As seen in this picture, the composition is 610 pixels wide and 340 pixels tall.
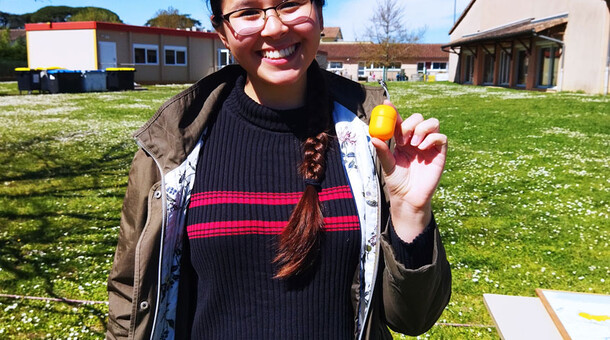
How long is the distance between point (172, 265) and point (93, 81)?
31.1m

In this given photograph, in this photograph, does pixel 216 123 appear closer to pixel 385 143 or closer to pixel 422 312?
pixel 385 143

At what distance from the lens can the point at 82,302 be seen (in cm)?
485

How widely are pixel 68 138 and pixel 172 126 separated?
41.0ft

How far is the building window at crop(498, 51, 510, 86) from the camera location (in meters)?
36.1

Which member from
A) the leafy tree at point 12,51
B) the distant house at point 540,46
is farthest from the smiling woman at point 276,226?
the leafy tree at point 12,51

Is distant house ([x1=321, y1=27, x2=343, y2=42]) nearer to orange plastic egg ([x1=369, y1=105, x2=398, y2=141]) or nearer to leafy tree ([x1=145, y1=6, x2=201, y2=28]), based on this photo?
leafy tree ([x1=145, y1=6, x2=201, y2=28])

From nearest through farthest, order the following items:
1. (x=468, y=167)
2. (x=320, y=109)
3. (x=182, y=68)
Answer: (x=320, y=109), (x=468, y=167), (x=182, y=68)

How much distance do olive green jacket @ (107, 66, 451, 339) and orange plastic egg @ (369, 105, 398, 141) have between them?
261mm

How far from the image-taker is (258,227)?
1899 mm

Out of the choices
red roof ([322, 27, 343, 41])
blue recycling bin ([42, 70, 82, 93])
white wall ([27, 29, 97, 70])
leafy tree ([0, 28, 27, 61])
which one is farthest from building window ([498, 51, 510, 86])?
red roof ([322, 27, 343, 41])

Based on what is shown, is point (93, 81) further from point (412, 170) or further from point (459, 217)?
point (412, 170)

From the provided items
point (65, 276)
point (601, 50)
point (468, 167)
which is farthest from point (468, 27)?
point (65, 276)

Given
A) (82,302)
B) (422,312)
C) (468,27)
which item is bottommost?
(82,302)

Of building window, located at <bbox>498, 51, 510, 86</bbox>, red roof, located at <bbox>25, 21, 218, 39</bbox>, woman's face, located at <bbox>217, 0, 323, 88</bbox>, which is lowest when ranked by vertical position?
woman's face, located at <bbox>217, 0, 323, 88</bbox>
